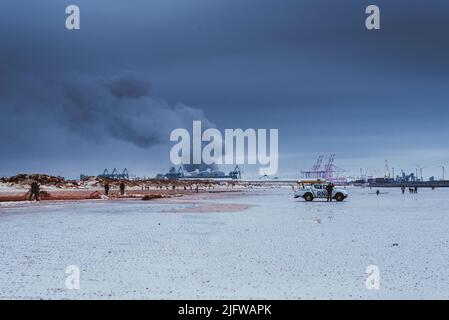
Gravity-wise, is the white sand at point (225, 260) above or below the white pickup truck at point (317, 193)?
below

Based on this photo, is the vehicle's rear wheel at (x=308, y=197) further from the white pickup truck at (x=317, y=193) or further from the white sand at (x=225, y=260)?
the white sand at (x=225, y=260)

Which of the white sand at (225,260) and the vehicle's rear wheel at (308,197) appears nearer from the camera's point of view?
the white sand at (225,260)

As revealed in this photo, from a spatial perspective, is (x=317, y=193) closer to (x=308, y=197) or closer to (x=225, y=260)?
(x=308, y=197)

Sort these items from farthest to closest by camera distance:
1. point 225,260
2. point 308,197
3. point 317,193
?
point 317,193
point 308,197
point 225,260

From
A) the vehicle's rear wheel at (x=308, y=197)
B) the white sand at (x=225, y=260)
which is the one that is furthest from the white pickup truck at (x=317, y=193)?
the white sand at (x=225, y=260)

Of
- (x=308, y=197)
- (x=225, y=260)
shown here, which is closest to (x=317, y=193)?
(x=308, y=197)

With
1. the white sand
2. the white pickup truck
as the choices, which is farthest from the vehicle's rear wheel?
the white sand

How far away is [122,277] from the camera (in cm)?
1095

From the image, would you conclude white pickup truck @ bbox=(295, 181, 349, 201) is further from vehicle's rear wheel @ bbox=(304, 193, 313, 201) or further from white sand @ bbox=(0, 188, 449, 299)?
white sand @ bbox=(0, 188, 449, 299)

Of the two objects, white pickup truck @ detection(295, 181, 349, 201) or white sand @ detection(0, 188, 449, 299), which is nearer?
white sand @ detection(0, 188, 449, 299)

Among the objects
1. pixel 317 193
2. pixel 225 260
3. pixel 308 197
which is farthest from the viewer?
pixel 317 193
